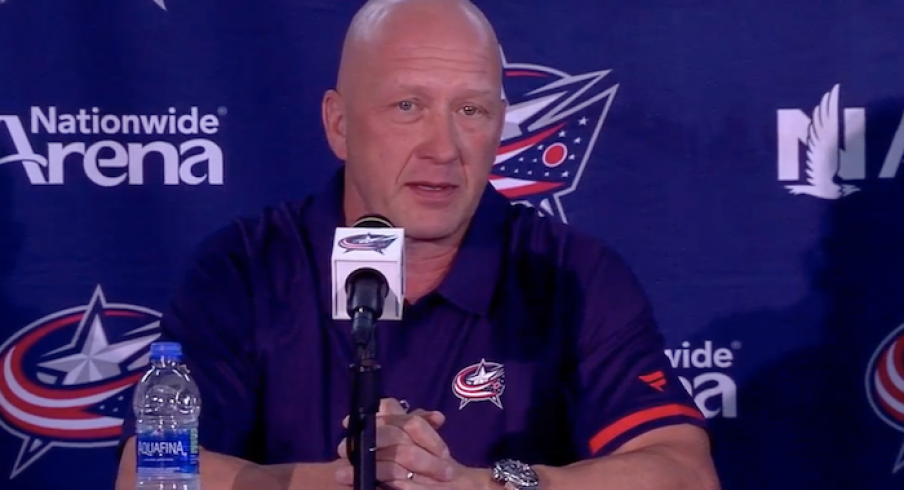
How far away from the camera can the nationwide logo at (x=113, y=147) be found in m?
3.16

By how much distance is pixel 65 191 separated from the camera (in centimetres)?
317

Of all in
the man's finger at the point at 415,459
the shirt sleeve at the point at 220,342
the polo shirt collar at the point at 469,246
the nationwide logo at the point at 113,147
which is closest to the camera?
the man's finger at the point at 415,459

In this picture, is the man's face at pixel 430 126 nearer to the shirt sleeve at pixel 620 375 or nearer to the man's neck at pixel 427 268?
the man's neck at pixel 427 268

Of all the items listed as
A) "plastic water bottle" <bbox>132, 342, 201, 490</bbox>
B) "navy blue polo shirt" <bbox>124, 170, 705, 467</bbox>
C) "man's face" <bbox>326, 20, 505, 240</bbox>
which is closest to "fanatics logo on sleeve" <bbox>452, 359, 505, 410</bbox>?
"navy blue polo shirt" <bbox>124, 170, 705, 467</bbox>

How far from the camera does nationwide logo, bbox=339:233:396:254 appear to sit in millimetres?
1787

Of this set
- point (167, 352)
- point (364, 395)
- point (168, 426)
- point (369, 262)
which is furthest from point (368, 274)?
point (168, 426)

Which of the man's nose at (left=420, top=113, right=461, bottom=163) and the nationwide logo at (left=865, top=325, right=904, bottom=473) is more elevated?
the man's nose at (left=420, top=113, right=461, bottom=163)

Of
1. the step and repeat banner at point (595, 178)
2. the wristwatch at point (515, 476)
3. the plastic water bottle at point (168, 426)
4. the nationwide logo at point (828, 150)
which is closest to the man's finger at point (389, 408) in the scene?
the wristwatch at point (515, 476)

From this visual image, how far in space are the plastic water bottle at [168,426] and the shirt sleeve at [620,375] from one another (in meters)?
0.71

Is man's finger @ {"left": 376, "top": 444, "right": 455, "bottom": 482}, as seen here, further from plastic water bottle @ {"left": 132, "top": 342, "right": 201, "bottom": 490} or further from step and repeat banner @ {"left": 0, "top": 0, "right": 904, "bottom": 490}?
step and repeat banner @ {"left": 0, "top": 0, "right": 904, "bottom": 490}

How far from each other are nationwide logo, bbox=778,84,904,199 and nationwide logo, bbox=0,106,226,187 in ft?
4.27

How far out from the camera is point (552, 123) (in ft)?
10.6

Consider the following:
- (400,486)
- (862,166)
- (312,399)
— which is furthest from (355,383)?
(862,166)

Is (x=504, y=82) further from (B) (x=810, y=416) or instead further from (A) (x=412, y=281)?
(B) (x=810, y=416)
